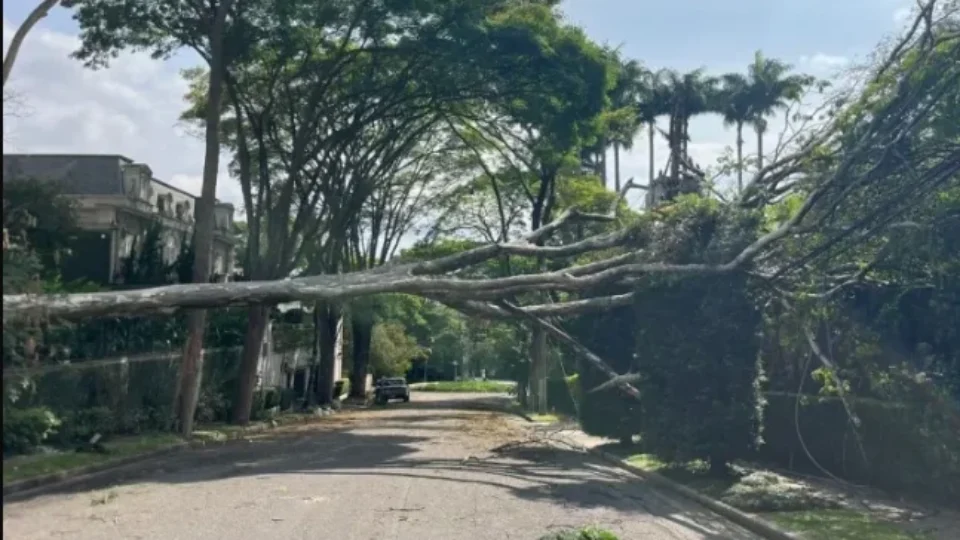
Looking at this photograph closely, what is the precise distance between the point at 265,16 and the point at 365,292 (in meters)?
10.5

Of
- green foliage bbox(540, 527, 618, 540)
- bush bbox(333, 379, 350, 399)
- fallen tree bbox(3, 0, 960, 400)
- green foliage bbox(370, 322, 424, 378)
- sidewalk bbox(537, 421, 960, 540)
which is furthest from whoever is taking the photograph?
green foliage bbox(370, 322, 424, 378)

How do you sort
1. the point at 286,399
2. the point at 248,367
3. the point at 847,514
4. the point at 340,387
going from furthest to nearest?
the point at 340,387
the point at 286,399
the point at 248,367
the point at 847,514

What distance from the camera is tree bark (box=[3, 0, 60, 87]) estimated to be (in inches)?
808

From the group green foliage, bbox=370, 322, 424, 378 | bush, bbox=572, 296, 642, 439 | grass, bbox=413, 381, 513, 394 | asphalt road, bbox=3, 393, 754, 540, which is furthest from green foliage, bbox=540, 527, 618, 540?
grass, bbox=413, 381, 513, 394

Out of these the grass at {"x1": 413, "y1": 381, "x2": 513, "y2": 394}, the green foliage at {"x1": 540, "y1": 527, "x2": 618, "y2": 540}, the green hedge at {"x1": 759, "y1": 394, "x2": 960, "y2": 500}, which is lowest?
the green foliage at {"x1": 540, "y1": 527, "x2": 618, "y2": 540}

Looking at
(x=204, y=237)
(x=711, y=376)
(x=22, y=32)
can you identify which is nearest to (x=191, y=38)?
(x=204, y=237)

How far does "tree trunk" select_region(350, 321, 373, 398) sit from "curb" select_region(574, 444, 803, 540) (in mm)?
34982

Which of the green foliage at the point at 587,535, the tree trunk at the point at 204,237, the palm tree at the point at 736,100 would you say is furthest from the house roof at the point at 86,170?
the green foliage at the point at 587,535

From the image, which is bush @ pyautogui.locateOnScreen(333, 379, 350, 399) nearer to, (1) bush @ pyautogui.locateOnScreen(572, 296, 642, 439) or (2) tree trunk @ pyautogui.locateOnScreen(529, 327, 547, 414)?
(2) tree trunk @ pyautogui.locateOnScreen(529, 327, 547, 414)

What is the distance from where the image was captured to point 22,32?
2084 centimetres

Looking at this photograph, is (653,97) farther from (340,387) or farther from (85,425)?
(85,425)

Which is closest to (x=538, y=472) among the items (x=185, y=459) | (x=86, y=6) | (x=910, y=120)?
(x=185, y=459)

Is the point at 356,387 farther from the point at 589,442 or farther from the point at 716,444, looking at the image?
the point at 716,444

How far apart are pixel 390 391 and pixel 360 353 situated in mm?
3979
